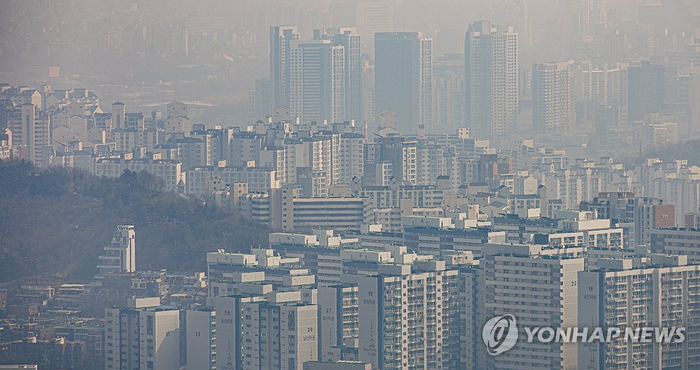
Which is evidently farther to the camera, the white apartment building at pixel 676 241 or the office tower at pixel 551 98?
the office tower at pixel 551 98

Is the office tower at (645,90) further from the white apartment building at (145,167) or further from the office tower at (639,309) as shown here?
the office tower at (639,309)

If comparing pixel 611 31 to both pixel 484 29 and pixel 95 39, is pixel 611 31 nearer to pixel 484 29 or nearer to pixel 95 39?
pixel 484 29

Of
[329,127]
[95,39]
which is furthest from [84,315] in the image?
[329,127]

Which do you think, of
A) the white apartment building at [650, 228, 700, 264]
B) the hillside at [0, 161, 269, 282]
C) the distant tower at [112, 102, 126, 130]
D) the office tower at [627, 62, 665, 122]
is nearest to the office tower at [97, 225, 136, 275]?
the hillside at [0, 161, 269, 282]

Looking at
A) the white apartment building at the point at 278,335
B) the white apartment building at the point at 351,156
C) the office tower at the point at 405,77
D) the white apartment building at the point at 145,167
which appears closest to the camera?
the white apartment building at the point at 278,335

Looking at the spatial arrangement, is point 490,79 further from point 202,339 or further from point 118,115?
point 202,339

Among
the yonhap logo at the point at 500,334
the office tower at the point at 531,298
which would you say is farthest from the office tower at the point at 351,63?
the yonhap logo at the point at 500,334
